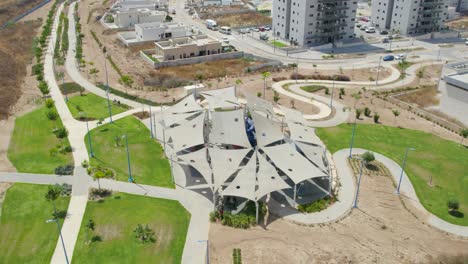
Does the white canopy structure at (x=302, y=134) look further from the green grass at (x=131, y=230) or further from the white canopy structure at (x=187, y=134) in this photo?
the green grass at (x=131, y=230)

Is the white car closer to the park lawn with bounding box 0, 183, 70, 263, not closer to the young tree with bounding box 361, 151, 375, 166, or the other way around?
the young tree with bounding box 361, 151, 375, 166

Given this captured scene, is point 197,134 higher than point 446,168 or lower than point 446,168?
higher

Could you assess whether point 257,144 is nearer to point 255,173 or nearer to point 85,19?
point 255,173

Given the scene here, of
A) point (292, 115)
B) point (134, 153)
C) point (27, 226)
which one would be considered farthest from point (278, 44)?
point (27, 226)

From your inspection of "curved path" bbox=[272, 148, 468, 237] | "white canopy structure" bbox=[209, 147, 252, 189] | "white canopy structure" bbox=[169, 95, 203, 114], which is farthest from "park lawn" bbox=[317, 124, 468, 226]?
"white canopy structure" bbox=[169, 95, 203, 114]

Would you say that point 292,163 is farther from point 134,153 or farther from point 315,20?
point 315,20

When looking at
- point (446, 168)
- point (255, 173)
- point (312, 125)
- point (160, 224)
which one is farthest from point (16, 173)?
point (446, 168)
